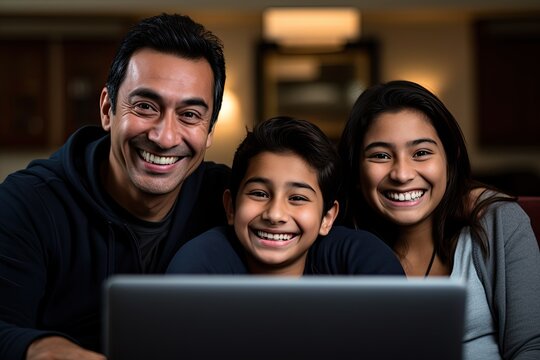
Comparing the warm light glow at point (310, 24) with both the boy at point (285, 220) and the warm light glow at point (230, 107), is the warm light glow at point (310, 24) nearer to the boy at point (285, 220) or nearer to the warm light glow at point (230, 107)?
the warm light glow at point (230, 107)

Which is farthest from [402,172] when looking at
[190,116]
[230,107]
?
[230,107]

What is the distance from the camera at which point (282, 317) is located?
2.61 feet

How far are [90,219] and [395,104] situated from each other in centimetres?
77

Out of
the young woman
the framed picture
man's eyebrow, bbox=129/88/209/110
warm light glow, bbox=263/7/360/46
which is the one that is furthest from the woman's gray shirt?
the framed picture

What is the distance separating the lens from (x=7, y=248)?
1.37 meters

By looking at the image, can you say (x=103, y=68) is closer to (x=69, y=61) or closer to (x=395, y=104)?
(x=69, y=61)

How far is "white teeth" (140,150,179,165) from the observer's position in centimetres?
150

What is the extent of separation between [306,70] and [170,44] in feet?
14.0

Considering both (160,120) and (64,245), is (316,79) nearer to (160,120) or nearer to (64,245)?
(160,120)

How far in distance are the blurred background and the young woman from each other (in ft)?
13.4

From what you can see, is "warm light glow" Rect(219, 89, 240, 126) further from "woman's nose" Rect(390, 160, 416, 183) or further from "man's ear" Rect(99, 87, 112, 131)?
"woman's nose" Rect(390, 160, 416, 183)

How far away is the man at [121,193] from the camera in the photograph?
1.43 m

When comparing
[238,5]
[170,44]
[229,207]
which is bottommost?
[229,207]

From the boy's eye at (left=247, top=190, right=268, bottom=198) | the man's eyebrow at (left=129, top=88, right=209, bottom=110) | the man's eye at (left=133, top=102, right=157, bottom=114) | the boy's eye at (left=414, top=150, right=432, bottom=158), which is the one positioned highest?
the man's eyebrow at (left=129, top=88, right=209, bottom=110)
